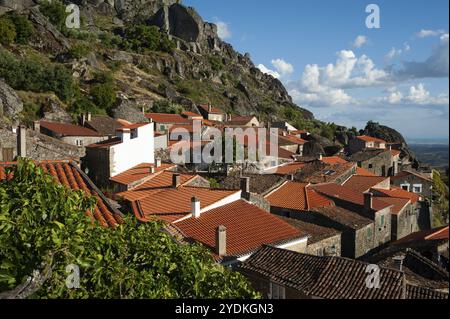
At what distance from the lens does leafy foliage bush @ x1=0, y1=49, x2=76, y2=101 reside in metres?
45.7

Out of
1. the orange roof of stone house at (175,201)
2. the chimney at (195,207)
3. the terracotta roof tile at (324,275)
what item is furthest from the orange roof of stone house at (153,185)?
the terracotta roof tile at (324,275)

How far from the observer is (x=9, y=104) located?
39.2 m

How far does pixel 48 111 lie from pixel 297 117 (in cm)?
6430

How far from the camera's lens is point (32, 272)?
573 centimetres

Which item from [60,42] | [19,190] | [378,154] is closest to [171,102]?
[60,42]

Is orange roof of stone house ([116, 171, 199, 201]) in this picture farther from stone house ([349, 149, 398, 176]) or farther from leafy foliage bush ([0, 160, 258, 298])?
stone house ([349, 149, 398, 176])

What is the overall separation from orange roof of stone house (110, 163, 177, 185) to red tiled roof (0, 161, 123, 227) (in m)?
10.2

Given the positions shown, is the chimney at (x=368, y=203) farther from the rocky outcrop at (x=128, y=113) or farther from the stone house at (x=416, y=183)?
the rocky outcrop at (x=128, y=113)

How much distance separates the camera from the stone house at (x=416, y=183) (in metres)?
31.9

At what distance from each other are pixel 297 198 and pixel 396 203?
6.45 m

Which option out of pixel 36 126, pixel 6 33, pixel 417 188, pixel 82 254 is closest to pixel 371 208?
pixel 417 188

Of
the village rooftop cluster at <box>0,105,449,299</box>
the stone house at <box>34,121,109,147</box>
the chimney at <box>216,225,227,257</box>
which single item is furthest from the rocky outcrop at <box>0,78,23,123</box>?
the chimney at <box>216,225,227,257</box>

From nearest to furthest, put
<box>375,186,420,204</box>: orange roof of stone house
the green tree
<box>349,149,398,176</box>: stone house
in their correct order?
<box>375,186,420,204</box>: orange roof of stone house, <box>349,149,398,176</box>: stone house, the green tree
